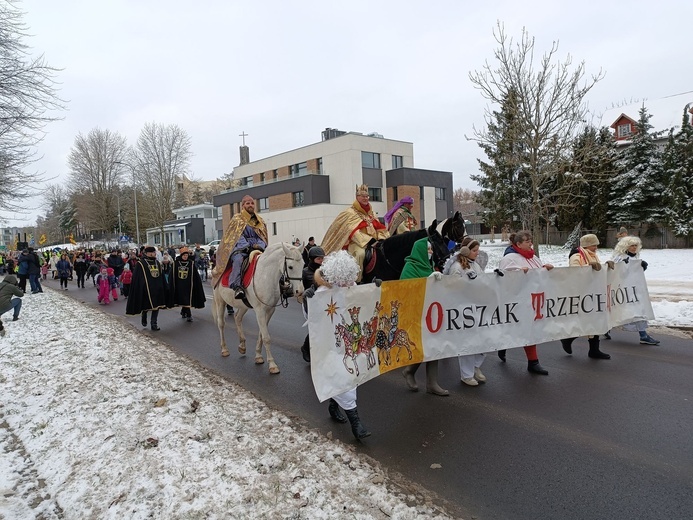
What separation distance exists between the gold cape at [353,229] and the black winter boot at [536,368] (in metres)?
3.06

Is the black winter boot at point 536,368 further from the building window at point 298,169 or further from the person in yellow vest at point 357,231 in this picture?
the building window at point 298,169

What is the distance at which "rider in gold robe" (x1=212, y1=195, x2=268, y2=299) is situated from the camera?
7.44 m

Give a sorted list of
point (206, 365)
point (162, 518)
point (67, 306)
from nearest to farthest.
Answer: point (162, 518), point (206, 365), point (67, 306)

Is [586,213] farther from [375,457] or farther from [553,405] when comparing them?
[375,457]

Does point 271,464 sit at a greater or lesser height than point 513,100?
lesser

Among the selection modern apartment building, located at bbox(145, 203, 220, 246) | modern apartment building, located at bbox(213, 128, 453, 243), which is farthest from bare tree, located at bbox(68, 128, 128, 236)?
modern apartment building, located at bbox(213, 128, 453, 243)

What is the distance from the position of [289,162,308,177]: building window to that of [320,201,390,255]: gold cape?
3769cm

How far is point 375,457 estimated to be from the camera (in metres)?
3.96

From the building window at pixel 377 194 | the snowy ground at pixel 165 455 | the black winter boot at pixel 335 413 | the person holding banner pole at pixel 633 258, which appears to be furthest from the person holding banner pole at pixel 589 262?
the building window at pixel 377 194

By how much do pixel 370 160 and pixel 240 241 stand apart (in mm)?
36397

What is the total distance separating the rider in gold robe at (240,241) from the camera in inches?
293

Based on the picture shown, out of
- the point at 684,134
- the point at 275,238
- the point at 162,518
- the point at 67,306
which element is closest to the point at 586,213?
the point at 684,134

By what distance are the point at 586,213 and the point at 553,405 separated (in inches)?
1235

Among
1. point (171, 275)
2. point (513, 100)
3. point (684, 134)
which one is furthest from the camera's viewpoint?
point (684, 134)
